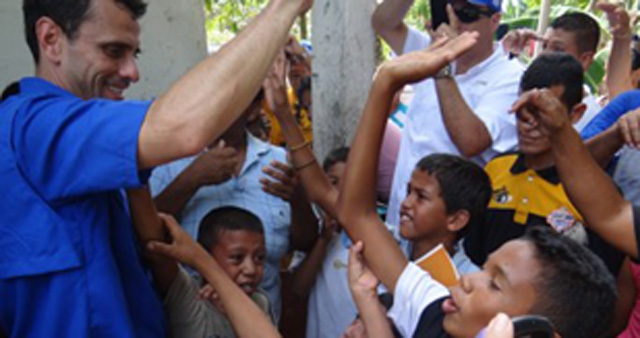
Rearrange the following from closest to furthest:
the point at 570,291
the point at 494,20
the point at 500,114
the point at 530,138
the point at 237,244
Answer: the point at 570,291 < the point at 237,244 < the point at 530,138 < the point at 500,114 < the point at 494,20

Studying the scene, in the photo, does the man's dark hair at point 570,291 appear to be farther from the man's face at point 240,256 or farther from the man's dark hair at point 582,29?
the man's dark hair at point 582,29

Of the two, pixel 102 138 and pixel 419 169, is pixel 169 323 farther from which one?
pixel 419 169

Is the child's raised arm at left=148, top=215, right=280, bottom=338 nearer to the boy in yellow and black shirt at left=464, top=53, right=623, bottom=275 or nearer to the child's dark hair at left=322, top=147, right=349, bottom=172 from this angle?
the boy in yellow and black shirt at left=464, top=53, right=623, bottom=275

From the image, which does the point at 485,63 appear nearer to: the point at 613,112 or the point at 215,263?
the point at 613,112

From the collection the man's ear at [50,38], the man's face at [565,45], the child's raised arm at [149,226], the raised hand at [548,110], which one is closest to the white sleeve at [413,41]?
the man's face at [565,45]

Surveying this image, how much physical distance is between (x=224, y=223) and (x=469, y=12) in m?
1.53

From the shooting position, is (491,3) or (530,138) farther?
(491,3)

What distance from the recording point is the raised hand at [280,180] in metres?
2.17

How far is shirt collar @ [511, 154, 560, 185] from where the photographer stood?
2.15 m

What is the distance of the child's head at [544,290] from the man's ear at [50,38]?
1.23m

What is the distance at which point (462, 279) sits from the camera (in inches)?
57.5

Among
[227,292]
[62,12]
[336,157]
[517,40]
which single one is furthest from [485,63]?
[62,12]

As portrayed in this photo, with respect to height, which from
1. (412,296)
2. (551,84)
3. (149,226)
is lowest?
(412,296)

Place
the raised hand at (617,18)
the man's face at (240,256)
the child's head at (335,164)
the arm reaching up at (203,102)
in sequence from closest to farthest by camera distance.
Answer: the arm reaching up at (203,102)
the man's face at (240,256)
the child's head at (335,164)
the raised hand at (617,18)
